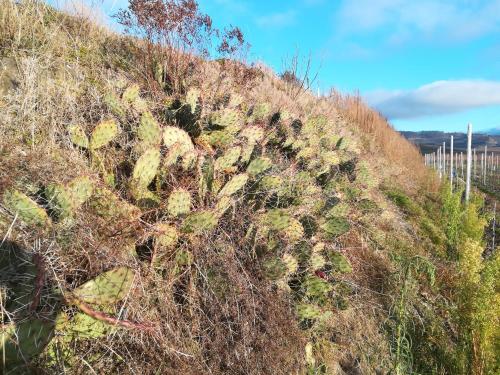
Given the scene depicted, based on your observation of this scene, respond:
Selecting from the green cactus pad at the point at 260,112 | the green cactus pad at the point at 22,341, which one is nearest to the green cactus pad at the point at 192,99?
the green cactus pad at the point at 260,112

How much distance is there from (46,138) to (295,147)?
2.38m

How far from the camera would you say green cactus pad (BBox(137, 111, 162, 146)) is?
2.79 meters

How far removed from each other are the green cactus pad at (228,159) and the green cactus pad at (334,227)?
939mm

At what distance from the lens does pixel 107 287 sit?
1861mm

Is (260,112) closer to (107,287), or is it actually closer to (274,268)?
(274,268)

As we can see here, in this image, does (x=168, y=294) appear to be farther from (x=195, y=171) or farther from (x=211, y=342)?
(x=195, y=171)

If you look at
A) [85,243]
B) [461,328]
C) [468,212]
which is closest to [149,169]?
[85,243]

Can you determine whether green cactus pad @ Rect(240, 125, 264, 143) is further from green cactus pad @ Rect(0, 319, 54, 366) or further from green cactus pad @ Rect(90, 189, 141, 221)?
green cactus pad @ Rect(0, 319, 54, 366)

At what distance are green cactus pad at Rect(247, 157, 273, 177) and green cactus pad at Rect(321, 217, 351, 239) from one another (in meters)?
0.70

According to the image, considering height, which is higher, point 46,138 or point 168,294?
point 46,138

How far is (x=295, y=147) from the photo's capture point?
427 centimetres

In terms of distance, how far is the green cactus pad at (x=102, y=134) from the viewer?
8.75 feet

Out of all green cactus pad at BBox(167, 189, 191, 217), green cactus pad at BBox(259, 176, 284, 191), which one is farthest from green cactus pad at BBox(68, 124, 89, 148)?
green cactus pad at BBox(259, 176, 284, 191)

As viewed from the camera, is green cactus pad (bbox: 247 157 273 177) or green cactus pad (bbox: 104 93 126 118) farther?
green cactus pad (bbox: 247 157 273 177)
